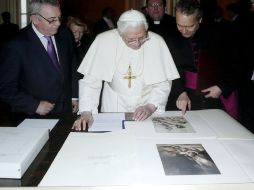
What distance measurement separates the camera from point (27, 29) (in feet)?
9.45

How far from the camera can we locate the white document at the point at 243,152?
1469 mm

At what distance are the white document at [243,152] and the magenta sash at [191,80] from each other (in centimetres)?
124

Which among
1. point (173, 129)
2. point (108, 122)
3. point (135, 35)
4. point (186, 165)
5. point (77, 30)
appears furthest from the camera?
point (77, 30)

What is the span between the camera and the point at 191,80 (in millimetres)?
3049

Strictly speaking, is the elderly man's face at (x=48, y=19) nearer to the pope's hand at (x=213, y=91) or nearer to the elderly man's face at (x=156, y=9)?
the pope's hand at (x=213, y=91)

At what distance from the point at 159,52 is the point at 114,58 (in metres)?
0.35

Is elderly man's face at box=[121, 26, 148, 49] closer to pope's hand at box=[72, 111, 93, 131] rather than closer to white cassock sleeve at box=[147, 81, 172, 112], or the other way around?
white cassock sleeve at box=[147, 81, 172, 112]

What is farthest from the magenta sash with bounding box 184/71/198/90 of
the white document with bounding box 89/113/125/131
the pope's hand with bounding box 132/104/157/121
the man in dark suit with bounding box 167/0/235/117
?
the white document with bounding box 89/113/125/131

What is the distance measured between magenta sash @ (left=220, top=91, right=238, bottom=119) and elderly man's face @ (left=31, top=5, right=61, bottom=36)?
155 centimetres

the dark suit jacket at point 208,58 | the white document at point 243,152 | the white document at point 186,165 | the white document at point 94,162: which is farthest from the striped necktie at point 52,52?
the white document at point 243,152

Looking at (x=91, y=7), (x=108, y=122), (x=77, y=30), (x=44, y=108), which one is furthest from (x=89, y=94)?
(x=91, y=7)

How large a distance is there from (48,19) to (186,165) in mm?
1747

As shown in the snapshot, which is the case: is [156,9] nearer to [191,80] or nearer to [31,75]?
[191,80]

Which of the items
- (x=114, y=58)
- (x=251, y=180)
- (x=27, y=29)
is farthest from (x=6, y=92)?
(x=251, y=180)
